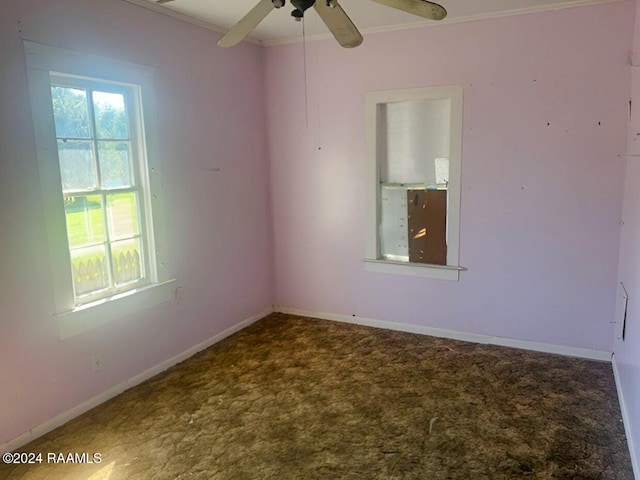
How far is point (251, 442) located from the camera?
2547 millimetres

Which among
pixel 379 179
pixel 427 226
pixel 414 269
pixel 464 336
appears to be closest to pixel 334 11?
pixel 379 179

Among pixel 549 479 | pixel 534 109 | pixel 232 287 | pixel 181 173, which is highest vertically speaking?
pixel 534 109

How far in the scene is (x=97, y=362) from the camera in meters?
2.95

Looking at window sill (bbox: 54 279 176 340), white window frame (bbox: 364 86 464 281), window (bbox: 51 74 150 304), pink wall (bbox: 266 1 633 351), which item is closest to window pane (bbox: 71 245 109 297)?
window (bbox: 51 74 150 304)

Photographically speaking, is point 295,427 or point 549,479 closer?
point 549,479

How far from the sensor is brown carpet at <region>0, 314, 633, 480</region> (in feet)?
7.66

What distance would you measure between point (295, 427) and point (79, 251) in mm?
1670

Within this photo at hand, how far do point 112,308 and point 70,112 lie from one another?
122 cm

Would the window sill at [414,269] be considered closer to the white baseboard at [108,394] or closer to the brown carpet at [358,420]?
the brown carpet at [358,420]

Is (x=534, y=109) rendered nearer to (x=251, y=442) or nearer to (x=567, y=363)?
(x=567, y=363)

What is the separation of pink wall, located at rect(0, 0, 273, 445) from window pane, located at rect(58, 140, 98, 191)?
0.69 ft

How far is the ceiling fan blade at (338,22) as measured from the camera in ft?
5.99

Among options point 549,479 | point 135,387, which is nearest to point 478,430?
point 549,479

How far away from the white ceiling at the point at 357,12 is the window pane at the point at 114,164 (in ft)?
3.09
